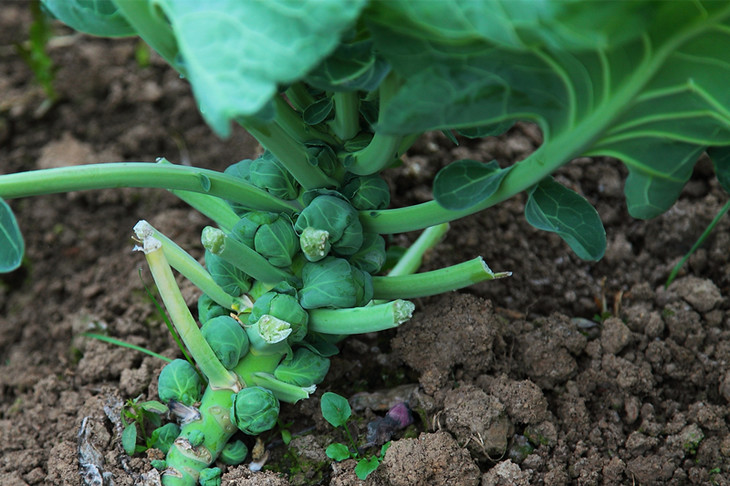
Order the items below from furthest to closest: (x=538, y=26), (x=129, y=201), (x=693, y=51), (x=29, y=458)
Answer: (x=129, y=201), (x=29, y=458), (x=693, y=51), (x=538, y=26)

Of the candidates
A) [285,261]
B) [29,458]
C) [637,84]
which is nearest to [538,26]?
[637,84]

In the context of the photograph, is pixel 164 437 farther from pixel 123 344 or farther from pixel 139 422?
pixel 123 344

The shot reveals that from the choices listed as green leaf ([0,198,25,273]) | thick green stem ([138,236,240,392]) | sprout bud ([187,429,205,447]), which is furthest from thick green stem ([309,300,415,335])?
green leaf ([0,198,25,273])

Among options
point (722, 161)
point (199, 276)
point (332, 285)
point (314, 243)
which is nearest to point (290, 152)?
point (314, 243)

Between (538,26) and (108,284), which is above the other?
(538,26)

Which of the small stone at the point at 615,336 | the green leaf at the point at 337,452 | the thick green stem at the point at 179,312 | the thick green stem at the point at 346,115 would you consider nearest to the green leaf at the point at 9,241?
the thick green stem at the point at 179,312

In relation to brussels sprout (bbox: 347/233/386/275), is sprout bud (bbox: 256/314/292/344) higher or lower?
lower

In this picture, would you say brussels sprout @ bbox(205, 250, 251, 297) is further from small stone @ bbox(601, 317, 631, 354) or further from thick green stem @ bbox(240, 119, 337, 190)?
small stone @ bbox(601, 317, 631, 354)

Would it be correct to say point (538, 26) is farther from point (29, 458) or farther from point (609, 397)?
point (29, 458)
